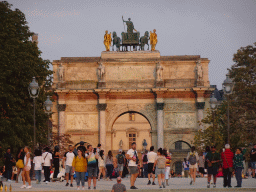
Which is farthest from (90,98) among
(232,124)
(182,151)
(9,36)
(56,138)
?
(182,151)

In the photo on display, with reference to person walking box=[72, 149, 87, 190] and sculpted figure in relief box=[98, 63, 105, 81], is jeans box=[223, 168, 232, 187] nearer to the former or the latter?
person walking box=[72, 149, 87, 190]

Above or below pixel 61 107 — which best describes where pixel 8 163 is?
below

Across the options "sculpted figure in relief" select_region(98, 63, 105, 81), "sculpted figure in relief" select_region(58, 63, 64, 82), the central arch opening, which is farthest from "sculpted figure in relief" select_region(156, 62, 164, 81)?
the central arch opening

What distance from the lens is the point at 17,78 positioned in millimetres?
40188

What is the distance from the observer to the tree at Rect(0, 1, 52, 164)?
1499 inches

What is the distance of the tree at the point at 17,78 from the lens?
3806 cm

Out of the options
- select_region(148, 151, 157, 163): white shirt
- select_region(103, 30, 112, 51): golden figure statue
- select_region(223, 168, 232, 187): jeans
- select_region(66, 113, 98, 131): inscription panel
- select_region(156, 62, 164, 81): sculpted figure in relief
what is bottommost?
select_region(223, 168, 232, 187): jeans

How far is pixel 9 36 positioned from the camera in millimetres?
40375

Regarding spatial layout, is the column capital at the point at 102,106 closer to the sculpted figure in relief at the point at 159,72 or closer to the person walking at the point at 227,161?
the sculpted figure in relief at the point at 159,72

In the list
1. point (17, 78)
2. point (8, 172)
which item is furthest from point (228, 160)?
point (17, 78)

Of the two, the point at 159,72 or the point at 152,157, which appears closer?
the point at 152,157

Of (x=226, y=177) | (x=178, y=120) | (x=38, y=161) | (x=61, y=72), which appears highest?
(x=61, y=72)

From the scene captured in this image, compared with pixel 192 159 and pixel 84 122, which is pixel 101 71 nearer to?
pixel 84 122

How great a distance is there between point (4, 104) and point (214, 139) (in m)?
16.0
